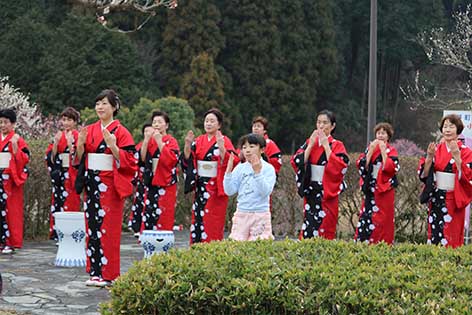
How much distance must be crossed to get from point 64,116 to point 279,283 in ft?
23.8

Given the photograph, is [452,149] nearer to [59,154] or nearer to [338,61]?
[59,154]

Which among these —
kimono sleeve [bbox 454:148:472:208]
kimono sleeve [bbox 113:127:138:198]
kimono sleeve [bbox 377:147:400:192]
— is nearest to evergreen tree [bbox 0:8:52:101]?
kimono sleeve [bbox 377:147:400:192]

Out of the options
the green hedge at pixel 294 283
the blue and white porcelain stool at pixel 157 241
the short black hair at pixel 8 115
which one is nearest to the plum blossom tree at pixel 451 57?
the short black hair at pixel 8 115

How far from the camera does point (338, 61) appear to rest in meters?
38.8

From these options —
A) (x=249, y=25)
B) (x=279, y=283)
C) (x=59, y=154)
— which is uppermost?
(x=249, y=25)

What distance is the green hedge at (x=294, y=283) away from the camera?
Answer: 16.0 ft

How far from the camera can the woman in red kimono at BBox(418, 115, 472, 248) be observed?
31.1ft

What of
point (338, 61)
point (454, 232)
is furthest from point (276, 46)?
point (454, 232)

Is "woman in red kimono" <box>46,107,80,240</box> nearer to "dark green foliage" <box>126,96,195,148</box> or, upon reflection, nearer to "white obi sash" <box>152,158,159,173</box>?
"white obi sash" <box>152,158,159,173</box>

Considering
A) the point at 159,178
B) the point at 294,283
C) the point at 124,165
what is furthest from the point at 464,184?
the point at 294,283

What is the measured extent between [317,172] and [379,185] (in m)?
0.93

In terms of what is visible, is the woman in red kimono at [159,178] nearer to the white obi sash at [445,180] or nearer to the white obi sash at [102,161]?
the white obi sash at [102,161]

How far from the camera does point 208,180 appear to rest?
10438mm

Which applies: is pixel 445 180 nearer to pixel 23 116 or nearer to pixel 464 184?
pixel 464 184
